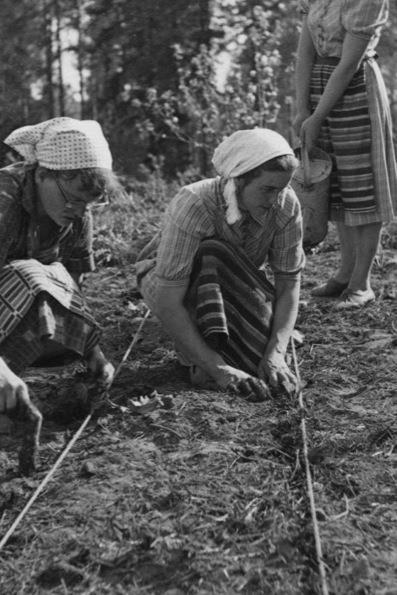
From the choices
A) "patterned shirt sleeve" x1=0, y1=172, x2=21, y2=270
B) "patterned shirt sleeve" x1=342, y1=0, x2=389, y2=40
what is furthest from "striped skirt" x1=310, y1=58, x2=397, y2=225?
"patterned shirt sleeve" x1=0, y1=172, x2=21, y2=270

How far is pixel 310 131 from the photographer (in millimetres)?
4039

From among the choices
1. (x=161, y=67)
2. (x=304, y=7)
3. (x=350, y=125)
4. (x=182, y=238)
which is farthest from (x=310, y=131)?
(x=161, y=67)

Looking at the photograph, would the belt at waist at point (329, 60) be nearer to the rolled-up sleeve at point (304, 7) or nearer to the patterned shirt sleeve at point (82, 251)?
the rolled-up sleeve at point (304, 7)

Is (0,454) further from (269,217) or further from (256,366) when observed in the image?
(269,217)

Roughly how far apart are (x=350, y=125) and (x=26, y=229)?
1938 millimetres

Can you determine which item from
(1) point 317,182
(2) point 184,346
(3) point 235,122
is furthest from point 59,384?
(3) point 235,122

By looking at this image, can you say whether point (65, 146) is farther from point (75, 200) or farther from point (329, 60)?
point (329, 60)

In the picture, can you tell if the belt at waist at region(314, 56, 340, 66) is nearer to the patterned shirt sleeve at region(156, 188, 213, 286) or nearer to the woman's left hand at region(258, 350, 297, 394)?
the patterned shirt sleeve at region(156, 188, 213, 286)

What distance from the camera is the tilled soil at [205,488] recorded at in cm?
187

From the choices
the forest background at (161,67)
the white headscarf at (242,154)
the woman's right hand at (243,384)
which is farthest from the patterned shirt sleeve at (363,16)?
the forest background at (161,67)

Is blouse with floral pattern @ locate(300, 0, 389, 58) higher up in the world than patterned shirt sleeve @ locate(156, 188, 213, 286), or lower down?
higher up

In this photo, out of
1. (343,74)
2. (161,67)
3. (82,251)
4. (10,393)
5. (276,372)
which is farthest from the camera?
(161,67)

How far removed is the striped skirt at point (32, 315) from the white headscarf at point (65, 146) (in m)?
0.40

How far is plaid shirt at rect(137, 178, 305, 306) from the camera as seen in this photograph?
2994 mm
